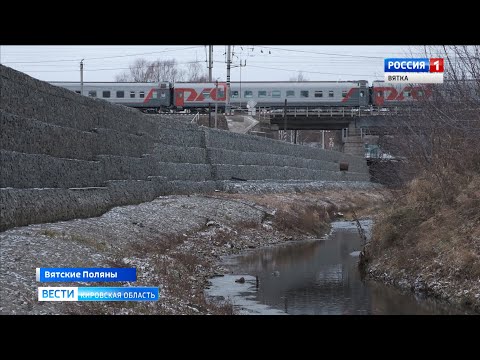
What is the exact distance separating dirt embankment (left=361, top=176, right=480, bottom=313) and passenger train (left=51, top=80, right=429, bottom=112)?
1996 inches

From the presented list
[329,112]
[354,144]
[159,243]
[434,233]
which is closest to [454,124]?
[434,233]

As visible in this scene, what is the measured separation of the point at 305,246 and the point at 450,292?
591 inches

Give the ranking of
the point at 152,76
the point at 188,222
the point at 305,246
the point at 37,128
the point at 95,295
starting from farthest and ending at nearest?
the point at 152,76
the point at 305,246
the point at 188,222
the point at 37,128
the point at 95,295

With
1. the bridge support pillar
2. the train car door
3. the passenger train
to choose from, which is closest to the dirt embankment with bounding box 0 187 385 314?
the passenger train

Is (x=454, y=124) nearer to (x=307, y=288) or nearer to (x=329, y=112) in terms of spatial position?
(x=307, y=288)

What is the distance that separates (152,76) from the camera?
9906 centimetres

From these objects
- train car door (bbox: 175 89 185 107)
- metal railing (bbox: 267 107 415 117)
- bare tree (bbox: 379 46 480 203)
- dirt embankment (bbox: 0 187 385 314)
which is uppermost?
train car door (bbox: 175 89 185 107)

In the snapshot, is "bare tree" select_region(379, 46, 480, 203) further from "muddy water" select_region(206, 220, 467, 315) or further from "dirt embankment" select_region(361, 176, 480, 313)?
"muddy water" select_region(206, 220, 467, 315)

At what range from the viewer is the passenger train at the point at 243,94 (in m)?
79.2

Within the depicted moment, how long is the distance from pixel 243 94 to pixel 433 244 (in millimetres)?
62703

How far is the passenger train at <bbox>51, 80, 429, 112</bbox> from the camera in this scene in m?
79.2

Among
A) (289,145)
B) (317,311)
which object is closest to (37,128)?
(317,311)

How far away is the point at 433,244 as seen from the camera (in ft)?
75.5

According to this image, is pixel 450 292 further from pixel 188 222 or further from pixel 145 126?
pixel 145 126
